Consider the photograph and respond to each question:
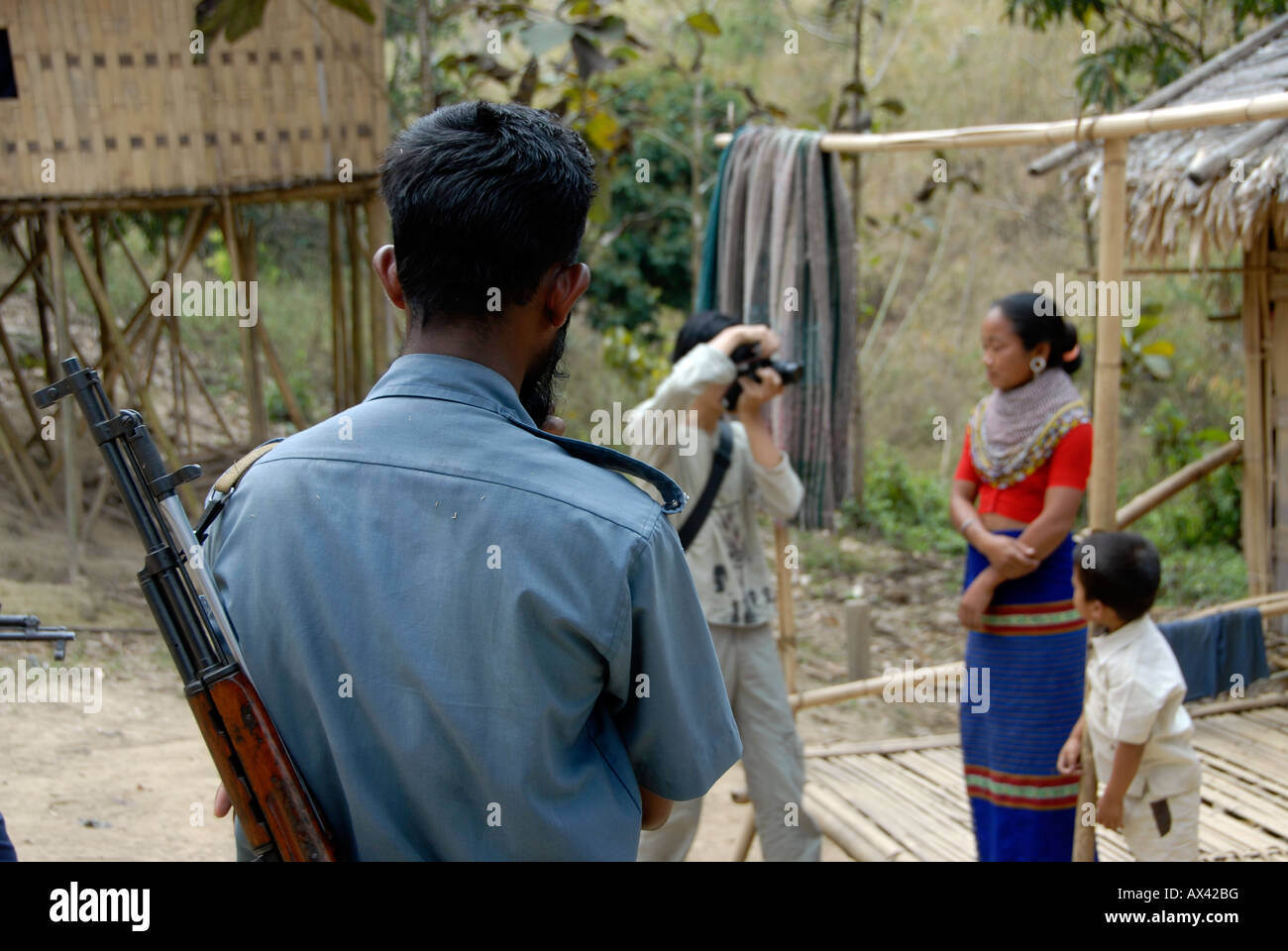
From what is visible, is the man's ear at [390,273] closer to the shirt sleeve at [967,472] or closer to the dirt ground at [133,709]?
the dirt ground at [133,709]

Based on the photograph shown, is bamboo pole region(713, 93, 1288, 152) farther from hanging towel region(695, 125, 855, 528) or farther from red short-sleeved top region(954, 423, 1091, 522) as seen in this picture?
red short-sleeved top region(954, 423, 1091, 522)

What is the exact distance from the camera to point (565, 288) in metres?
1.24

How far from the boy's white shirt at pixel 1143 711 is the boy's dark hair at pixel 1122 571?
71 millimetres

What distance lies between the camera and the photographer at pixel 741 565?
3121mm

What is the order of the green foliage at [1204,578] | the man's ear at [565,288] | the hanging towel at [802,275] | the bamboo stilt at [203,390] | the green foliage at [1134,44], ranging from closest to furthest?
the man's ear at [565,288], the hanging towel at [802,275], the green foliage at [1134,44], the green foliage at [1204,578], the bamboo stilt at [203,390]

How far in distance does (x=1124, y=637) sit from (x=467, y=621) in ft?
6.74

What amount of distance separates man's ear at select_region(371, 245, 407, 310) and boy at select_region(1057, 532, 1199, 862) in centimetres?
194

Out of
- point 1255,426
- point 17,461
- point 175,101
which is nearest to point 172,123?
point 175,101

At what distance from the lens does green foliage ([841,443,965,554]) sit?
344 inches

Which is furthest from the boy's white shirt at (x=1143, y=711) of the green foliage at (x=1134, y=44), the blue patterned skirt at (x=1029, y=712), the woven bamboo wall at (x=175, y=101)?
the green foliage at (x=1134, y=44)

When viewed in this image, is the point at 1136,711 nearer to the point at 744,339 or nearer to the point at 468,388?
the point at 744,339

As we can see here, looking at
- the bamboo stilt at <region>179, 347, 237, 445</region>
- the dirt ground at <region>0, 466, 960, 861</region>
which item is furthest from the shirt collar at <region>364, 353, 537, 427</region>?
the bamboo stilt at <region>179, 347, 237, 445</region>
